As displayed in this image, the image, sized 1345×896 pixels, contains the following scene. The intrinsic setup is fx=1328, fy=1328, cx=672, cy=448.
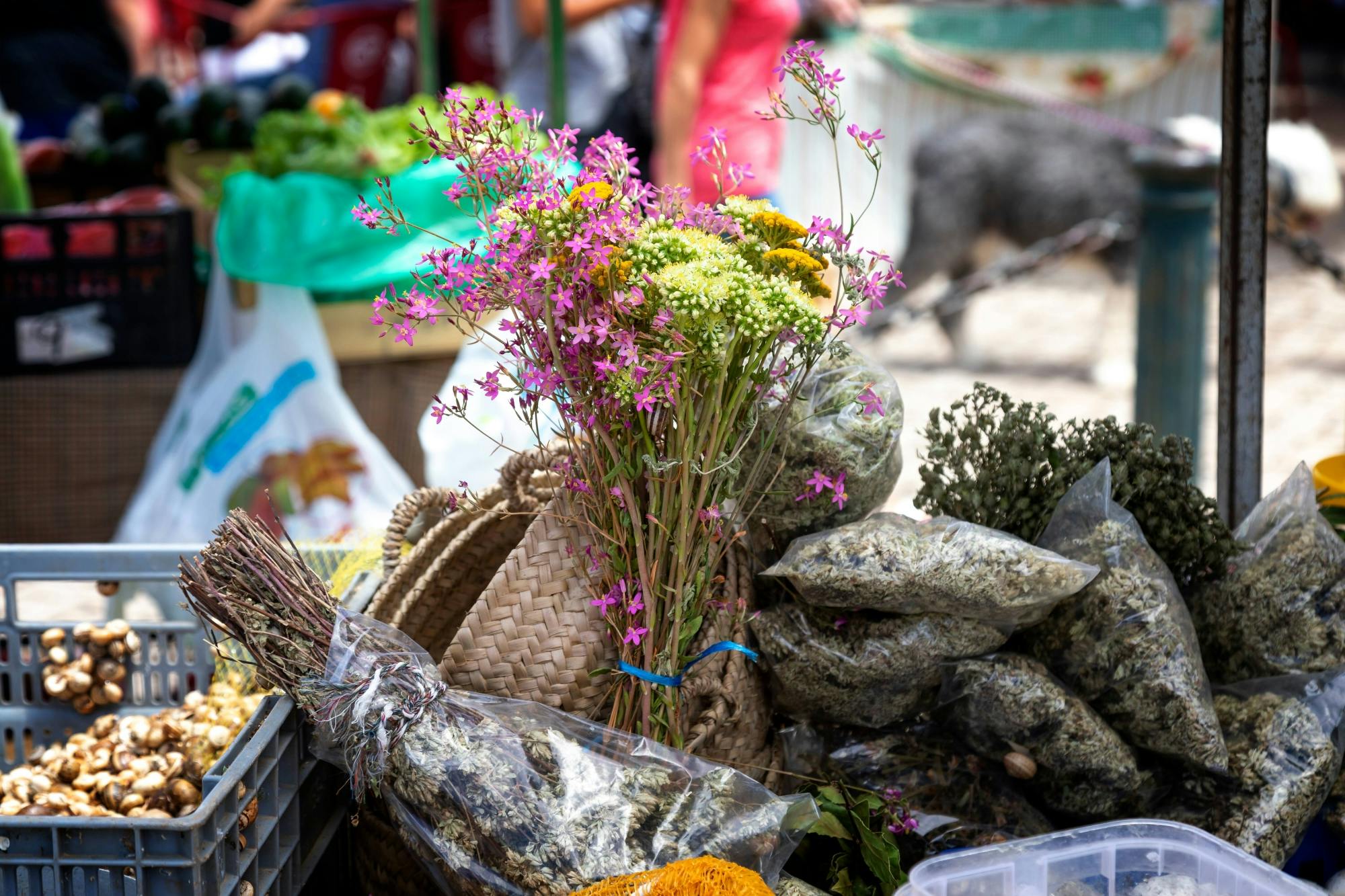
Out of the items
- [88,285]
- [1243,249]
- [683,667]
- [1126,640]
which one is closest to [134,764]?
[683,667]

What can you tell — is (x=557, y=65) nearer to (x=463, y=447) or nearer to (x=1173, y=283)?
(x=463, y=447)

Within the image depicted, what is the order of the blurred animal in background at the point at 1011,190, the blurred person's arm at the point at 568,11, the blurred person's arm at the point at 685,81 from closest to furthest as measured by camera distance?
the blurred person's arm at the point at 685,81, the blurred person's arm at the point at 568,11, the blurred animal in background at the point at 1011,190

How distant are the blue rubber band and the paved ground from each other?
2929mm

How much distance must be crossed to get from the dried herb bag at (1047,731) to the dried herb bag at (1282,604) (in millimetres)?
220

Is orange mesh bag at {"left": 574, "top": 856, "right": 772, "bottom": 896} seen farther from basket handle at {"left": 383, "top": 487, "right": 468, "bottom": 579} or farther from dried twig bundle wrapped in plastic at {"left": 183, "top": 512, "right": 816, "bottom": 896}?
basket handle at {"left": 383, "top": 487, "right": 468, "bottom": 579}

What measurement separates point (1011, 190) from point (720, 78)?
2.68 meters

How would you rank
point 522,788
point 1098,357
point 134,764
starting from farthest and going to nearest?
point 1098,357
point 134,764
point 522,788

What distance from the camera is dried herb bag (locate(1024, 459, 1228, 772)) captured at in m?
→ 1.51

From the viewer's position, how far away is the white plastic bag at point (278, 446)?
339cm

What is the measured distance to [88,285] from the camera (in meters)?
3.50

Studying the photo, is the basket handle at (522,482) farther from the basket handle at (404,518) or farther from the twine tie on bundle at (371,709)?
the twine tie on bundle at (371,709)

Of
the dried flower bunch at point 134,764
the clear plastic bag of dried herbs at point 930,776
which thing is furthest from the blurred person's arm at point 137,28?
the clear plastic bag of dried herbs at point 930,776

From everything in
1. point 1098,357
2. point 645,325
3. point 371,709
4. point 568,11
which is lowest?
point 1098,357

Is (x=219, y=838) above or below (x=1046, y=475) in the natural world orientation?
below
